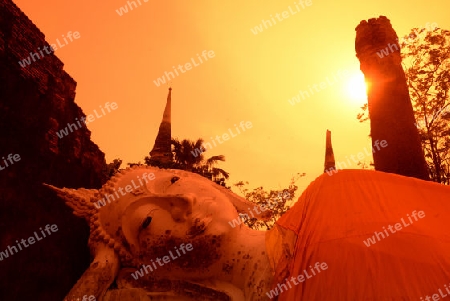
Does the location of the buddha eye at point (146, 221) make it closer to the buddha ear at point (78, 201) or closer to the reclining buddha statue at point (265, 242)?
the reclining buddha statue at point (265, 242)

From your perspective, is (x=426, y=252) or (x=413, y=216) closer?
(x=426, y=252)

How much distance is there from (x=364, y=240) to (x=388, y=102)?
4094 millimetres

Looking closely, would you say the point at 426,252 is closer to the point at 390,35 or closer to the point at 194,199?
the point at 194,199

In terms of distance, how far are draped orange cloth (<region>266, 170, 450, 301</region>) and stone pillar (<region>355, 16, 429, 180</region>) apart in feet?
8.95

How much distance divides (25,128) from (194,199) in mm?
1394

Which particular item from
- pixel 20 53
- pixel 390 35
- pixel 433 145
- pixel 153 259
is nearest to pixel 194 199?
pixel 153 259

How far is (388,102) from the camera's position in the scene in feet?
18.5

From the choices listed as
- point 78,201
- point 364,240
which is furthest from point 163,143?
point 364,240

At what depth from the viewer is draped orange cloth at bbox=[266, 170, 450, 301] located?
189 cm

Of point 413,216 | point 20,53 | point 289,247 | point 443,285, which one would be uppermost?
point 20,53

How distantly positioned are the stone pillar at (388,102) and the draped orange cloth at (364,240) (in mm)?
2727

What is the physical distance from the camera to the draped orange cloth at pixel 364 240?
189 cm

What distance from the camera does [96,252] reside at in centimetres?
271

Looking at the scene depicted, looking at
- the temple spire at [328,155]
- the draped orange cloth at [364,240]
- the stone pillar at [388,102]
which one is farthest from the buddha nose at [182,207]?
the temple spire at [328,155]
